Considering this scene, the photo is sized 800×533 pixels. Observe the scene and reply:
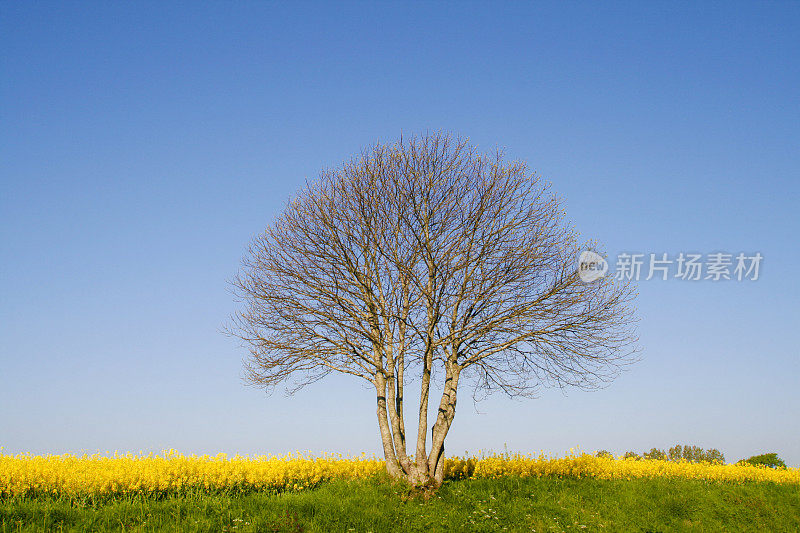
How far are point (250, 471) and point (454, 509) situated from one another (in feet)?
17.8

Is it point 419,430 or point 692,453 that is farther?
point 692,453

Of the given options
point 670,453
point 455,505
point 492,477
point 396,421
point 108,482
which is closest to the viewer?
point 108,482

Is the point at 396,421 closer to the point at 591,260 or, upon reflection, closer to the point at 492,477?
the point at 492,477

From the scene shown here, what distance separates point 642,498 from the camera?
16562mm

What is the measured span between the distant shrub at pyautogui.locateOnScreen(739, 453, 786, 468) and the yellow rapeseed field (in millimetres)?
4675

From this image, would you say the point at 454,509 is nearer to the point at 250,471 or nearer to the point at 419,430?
the point at 419,430

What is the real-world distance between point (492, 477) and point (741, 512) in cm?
707

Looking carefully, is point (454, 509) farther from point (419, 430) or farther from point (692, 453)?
point (692, 453)

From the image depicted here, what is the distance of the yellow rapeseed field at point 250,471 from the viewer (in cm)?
1291

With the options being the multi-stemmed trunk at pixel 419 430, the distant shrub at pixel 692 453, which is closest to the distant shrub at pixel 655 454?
the distant shrub at pixel 692 453

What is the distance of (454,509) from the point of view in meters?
14.2

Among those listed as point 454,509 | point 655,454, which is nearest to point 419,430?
point 454,509

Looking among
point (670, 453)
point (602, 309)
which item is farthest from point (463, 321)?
point (670, 453)

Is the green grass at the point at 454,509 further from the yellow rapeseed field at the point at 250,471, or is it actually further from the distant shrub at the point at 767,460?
the distant shrub at the point at 767,460
